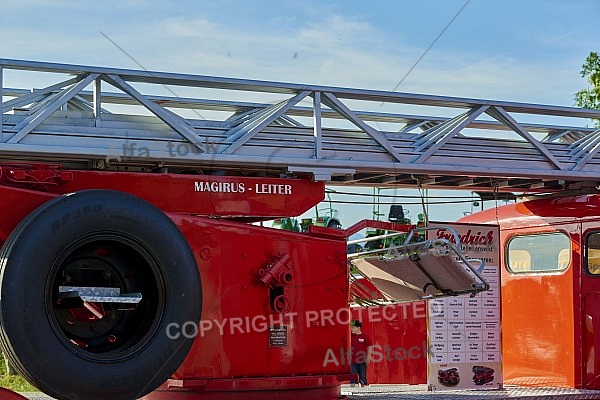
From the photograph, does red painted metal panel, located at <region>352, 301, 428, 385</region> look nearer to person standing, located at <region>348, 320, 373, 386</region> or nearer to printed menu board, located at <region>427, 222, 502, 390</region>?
person standing, located at <region>348, 320, 373, 386</region>

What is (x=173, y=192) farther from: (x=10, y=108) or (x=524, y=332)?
(x=524, y=332)

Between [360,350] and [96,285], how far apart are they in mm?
4287

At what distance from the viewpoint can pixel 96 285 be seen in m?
5.45

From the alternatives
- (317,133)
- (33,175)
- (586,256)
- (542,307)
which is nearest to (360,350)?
(542,307)

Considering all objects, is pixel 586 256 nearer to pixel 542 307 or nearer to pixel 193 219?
pixel 542 307

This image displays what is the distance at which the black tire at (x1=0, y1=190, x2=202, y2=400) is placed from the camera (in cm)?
493

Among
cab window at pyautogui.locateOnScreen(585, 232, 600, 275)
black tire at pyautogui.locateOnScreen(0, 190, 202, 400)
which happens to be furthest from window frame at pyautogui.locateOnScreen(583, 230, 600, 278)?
black tire at pyautogui.locateOnScreen(0, 190, 202, 400)

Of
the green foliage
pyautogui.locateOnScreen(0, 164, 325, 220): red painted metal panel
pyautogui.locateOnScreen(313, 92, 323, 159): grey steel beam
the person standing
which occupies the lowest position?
the green foliage

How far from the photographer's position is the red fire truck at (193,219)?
203 inches

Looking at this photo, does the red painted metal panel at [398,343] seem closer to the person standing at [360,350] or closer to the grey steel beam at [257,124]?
the person standing at [360,350]

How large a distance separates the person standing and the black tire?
3407mm

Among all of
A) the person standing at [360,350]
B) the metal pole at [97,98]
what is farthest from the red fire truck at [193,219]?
the person standing at [360,350]

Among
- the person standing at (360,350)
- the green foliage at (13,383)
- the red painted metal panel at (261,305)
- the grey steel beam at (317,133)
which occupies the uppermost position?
the grey steel beam at (317,133)

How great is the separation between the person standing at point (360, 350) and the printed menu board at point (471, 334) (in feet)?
2.13
